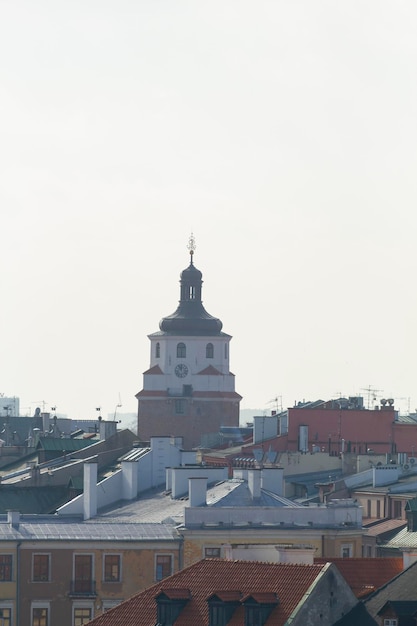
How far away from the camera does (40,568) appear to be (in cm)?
10275

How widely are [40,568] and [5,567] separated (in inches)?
48.6

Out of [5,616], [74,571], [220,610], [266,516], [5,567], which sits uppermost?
[266,516]

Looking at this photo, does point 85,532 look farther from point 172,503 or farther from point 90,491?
point 90,491

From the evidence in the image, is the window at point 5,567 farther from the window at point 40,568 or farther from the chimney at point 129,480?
the chimney at point 129,480

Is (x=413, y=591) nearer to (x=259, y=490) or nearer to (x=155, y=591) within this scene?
(x=155, y=591)

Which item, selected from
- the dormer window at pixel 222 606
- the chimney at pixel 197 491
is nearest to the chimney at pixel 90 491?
the chimney at pixel 197 491

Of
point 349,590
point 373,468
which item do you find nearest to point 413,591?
point 349,590

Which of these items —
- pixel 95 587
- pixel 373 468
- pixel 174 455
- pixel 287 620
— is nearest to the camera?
pixel 287 620

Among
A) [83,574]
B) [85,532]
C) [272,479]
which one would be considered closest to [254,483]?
[272,479]

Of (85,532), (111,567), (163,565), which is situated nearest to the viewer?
(111,567)

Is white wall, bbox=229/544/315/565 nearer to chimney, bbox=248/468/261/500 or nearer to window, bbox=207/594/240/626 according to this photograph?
window, bbox=207/594/240/626

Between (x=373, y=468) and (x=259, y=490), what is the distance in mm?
32700

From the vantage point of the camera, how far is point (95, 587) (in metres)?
102

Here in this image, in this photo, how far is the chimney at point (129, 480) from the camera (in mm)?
118250
